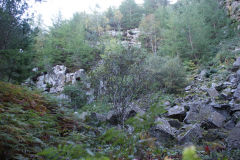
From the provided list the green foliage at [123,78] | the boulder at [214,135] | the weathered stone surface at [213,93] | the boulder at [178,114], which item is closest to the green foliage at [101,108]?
the green foliage at [123,78]

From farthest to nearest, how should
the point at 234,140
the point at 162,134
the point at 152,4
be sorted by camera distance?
the point at 152,4, the point at 162,134, the point at 234,140

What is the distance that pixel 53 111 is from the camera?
2.75 m

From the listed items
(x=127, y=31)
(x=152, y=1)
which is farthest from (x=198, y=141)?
(x=152, y=1)

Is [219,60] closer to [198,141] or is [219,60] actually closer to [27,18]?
[198,141]

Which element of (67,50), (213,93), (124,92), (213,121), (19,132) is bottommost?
(213,121)

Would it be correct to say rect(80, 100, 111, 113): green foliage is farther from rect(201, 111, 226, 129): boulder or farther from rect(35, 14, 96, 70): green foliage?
rect(35, 14, 96, 70): green foliage

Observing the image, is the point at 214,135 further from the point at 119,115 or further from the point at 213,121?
the point at 119,115

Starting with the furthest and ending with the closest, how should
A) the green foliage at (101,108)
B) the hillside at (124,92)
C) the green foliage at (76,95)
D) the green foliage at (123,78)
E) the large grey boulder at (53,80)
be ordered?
1. the large grey boulder at (53,80)
2. the green foliage at (76,95)
3. the green foliage at (101,108)
4. the green foliage at (123,78)
5. the hillside at (124,92)

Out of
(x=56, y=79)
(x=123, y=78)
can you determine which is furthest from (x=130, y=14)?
(x=123, y=78)

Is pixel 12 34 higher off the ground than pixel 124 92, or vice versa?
pixel 12 34

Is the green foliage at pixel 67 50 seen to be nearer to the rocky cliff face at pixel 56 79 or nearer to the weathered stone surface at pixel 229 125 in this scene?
the rocky cliff face at pixel 56 79

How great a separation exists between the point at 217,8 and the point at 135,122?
1981 cm

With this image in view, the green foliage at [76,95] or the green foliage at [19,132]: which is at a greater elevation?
the green foliage at [19,132]

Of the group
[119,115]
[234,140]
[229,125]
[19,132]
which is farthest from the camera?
[119,115]
